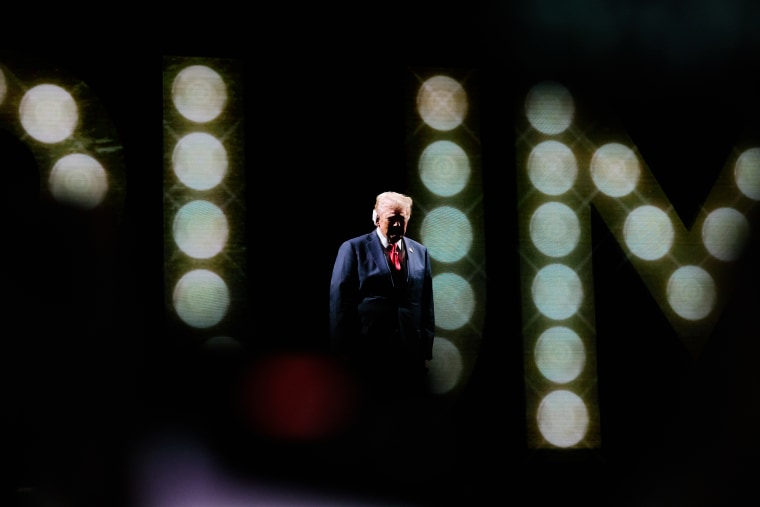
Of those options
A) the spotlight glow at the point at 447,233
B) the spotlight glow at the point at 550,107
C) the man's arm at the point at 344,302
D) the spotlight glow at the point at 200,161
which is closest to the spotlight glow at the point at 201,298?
the spotlight glow at the point at 200,161

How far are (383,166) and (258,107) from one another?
0.66m

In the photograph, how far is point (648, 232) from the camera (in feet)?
13.6

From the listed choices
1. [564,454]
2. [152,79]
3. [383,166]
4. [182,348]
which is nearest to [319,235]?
[383,166]

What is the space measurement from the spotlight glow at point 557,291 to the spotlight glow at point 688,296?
0.52m

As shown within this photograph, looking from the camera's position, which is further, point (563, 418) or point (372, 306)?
point (563, 418)

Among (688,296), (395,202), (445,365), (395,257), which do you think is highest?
(395,202)

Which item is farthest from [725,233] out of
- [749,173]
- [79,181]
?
[79,181]

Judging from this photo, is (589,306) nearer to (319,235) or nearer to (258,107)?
(319,235)

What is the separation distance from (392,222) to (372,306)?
0.37 metres

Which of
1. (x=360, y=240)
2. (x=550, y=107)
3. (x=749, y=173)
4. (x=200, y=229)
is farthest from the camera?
Answer: (x=749, y=173)

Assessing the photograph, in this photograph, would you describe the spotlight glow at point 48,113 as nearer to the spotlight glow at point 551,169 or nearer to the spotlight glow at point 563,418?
the spotlight glow at point 551,169

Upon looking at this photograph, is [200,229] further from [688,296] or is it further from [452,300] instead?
[688,296]

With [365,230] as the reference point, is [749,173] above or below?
above

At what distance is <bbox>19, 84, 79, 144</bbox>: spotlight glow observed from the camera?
362cm
